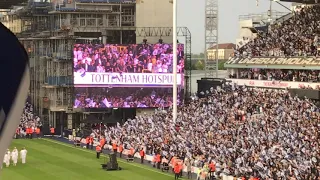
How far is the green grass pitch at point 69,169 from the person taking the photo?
92.7 ft

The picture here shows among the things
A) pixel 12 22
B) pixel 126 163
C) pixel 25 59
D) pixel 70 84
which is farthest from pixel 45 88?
pixel 25 59

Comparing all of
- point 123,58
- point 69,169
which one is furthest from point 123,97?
point 69,169

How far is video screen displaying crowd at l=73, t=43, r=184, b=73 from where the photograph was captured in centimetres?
4475

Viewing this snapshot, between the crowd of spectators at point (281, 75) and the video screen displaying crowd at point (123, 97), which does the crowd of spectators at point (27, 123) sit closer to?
the video screen displaying crowd at point (123, 97)

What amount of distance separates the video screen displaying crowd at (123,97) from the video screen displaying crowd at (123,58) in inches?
57.8

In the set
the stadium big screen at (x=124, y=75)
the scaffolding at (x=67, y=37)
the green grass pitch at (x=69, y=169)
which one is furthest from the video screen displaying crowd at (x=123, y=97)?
the green grass pitch at (x=69, y=169)

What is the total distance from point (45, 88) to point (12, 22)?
59.2 ft

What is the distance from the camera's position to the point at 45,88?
53.4 metres

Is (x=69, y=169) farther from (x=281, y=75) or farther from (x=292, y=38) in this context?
(x=292, y=38)

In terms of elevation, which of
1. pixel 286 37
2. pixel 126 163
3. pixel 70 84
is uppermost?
pixel 286 37

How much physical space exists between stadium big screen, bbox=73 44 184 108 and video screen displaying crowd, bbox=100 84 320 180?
467cm

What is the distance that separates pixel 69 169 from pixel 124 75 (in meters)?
16.1

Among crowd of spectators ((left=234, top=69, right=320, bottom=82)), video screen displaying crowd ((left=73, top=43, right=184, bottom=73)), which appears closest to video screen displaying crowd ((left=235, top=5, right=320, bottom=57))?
crowd of spectators ((left=234, top=69, right=320, bottom=82))

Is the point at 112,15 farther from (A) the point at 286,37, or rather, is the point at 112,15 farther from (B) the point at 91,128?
(A) the point at 286,37
